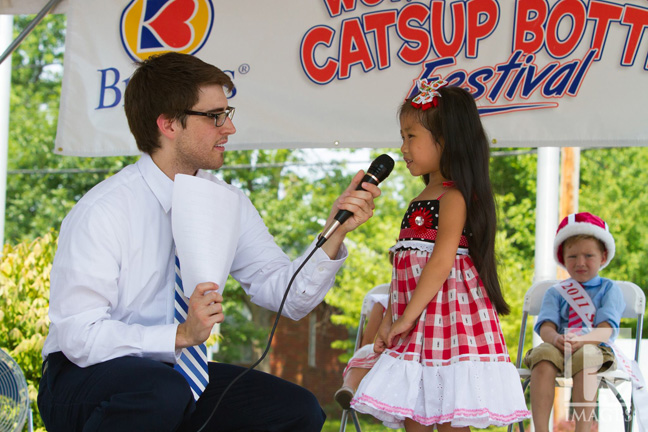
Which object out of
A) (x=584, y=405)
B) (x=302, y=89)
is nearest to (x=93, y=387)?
(x=302, y=89)

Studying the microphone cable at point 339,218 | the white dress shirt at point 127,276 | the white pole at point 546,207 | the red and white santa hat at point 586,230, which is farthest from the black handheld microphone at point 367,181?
the white pole at point 546,207

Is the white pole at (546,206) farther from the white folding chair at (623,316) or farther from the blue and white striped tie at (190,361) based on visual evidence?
the blue and white striped tie at (190,361)

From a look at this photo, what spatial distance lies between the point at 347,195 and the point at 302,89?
4.95 ft

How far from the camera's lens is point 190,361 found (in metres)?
2.11

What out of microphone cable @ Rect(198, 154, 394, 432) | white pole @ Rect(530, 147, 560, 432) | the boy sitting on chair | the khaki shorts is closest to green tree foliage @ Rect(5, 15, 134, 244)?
white pole @ Rect(530, 147, 560, 432)

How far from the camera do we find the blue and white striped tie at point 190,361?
2.08m

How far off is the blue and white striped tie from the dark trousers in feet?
0.20

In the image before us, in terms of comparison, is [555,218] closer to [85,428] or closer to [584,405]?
[584,405]

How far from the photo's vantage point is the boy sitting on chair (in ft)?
10.6

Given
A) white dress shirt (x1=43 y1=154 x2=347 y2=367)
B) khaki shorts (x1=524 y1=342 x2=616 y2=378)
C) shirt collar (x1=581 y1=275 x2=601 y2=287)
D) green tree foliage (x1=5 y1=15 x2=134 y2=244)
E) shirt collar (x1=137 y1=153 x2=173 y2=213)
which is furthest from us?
green tree foliage (x1=5 y1=15 x2=134 y2=244)

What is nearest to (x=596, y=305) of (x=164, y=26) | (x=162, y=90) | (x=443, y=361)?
(x=443, y=361)

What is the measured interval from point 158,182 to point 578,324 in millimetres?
2191

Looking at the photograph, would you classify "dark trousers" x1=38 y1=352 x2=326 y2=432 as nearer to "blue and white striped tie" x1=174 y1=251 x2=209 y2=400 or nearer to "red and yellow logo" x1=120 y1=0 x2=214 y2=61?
"blue and white striped tie" x1=174 y1=251 x2=209 y2=400

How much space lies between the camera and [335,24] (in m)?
3.43
